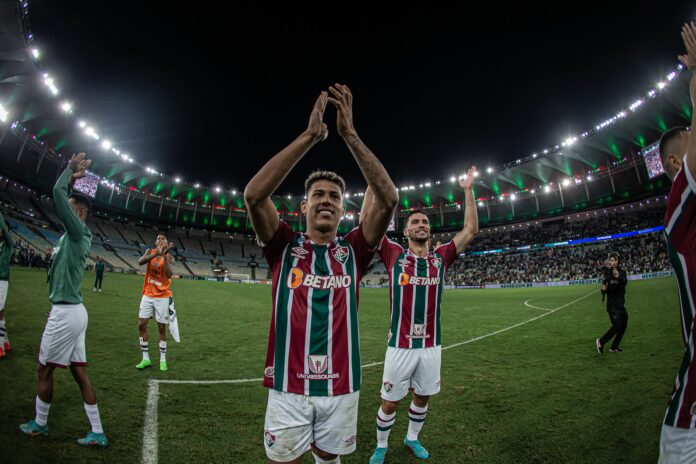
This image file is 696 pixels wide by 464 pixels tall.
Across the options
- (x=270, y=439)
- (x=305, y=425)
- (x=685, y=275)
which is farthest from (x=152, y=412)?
(x=685, y=275)

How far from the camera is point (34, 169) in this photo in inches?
1697

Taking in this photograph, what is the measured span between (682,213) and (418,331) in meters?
2.71

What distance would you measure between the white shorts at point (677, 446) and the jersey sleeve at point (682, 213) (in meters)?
1.00

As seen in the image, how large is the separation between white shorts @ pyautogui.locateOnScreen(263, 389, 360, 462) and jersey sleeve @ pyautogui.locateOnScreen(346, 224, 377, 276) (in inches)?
37.2

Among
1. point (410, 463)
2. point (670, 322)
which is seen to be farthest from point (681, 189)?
point (670, 322)

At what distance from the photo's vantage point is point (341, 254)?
2574mm

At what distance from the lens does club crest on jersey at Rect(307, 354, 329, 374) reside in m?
2.29

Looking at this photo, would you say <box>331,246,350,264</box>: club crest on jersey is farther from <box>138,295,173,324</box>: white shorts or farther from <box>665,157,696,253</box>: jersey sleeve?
<box>138,295,173,324</box>: white shorts

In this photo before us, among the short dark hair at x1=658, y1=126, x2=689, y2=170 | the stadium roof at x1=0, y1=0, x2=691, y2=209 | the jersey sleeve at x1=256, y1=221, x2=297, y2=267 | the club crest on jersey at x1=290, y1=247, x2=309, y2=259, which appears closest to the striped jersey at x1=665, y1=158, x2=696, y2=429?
the short dark hair at x1=658, y1=126, x2=689, y2=170

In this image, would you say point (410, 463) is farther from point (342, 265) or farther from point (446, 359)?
point (446, 359)

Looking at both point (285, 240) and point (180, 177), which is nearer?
point (285, 240)

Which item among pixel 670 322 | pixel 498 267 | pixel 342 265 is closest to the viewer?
pixel 342 265

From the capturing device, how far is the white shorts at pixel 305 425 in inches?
82.8

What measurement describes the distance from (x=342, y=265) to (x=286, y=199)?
65297 millimetres
